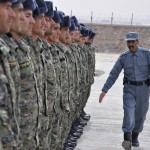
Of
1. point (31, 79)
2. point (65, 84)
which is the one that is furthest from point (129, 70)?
point (31, 79)

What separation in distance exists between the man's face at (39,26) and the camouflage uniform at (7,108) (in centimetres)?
125

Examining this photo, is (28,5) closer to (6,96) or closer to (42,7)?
(42,7)

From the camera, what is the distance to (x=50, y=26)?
503 cm

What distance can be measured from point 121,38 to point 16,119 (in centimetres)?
3675

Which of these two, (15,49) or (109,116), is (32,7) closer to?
(15,49)

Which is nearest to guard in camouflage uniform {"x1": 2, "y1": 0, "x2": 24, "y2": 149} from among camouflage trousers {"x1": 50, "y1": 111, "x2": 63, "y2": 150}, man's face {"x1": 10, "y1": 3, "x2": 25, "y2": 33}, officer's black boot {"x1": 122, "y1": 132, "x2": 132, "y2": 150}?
man's face {"x1": 10, "y1": 3, "x2": 25, "y2": 33}

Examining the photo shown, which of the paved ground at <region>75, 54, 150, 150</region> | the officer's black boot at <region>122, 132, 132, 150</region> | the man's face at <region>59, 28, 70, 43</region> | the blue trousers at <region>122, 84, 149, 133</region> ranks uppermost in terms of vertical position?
the man's face at <region>59, 28, 70, 43</region>

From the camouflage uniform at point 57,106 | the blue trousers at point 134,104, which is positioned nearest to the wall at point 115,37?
the blue trousers at point 134,104

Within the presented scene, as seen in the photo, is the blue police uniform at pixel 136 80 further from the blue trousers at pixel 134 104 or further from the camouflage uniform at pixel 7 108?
the camouflage uniform at pixel 7 108

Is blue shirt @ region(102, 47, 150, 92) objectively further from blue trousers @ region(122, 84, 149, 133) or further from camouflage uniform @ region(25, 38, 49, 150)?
camouflage uniform @ region(25, 38, 49, 150)

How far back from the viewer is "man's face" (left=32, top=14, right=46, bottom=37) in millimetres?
4352

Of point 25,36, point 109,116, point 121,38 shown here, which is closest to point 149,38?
point 121,38

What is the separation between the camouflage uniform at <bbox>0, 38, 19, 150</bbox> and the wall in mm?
36702

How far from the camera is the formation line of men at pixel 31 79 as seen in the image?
9.95ft
